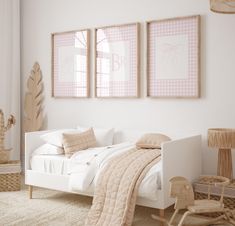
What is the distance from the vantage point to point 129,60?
445cm

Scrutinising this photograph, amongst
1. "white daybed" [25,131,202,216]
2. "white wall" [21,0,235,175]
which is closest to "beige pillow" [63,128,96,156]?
"white daybed" [25,131,202,216]

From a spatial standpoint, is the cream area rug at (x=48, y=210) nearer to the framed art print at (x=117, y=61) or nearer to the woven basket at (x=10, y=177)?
the woven basket at (x=10, y=177)

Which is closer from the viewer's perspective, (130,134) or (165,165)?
(165,165)

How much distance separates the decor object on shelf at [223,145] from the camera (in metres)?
3.52

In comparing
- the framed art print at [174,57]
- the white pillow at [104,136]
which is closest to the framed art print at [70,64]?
the white pillow at [104,136]

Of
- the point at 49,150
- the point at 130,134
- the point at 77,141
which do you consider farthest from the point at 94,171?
the point at 130,134

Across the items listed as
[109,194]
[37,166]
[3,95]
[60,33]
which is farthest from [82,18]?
[109,194]

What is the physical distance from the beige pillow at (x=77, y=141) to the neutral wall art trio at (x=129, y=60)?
0.64 metres

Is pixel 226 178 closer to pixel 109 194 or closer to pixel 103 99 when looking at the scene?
pixel 109 194

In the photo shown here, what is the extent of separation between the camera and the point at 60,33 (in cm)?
502

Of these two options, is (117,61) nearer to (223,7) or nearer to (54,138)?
(54,138)

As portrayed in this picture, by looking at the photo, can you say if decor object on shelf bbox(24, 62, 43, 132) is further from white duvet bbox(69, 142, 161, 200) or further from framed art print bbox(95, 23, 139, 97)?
white duvet bbox(69, 142, 161, 200)

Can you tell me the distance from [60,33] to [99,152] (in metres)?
1.93

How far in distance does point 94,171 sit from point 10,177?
1.40 meters
